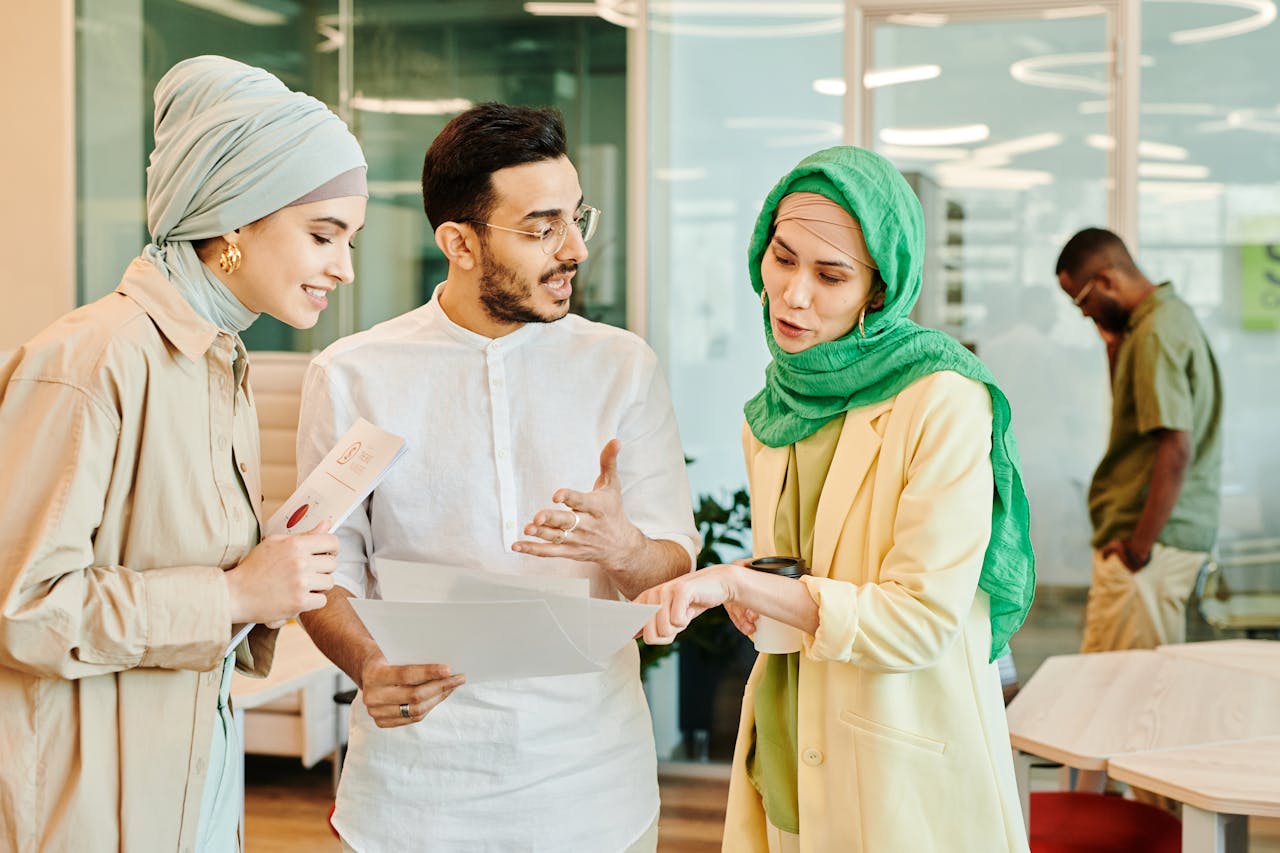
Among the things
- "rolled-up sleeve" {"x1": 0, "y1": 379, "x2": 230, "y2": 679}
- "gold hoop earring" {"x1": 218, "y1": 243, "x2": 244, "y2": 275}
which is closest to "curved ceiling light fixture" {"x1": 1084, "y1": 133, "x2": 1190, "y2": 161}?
"gold hoop earring" {"x1": 218, "y1": 243, "x2": 244, "y2": 275}

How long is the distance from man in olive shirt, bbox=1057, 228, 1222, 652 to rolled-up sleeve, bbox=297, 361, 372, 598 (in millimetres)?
2874

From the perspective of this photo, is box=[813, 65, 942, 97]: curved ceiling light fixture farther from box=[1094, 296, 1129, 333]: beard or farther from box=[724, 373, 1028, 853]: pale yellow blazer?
box=[724, 373, 1028, 853]: pale yellow blazer

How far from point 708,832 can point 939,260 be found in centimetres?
221

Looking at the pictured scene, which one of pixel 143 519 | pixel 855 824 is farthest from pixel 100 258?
pixel 855 824

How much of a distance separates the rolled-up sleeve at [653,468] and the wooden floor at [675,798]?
2416mm

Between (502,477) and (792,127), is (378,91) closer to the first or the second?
(792,127)

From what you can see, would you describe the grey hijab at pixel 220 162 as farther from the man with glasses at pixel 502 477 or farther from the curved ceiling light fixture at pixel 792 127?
the curved ceiling light fixture at pixel 792 127

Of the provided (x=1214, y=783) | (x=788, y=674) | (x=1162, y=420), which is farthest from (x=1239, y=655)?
(x=788, y=674)

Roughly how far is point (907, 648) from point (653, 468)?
0.51 meters

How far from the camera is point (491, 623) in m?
1.44

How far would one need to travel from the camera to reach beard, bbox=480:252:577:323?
6.12 ft

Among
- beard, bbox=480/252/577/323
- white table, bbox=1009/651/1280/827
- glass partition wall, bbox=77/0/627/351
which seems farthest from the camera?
glass partition wall, bbox=77/0/627/351

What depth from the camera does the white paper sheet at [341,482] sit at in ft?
5.00

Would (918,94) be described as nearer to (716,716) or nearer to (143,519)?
(716,716)
